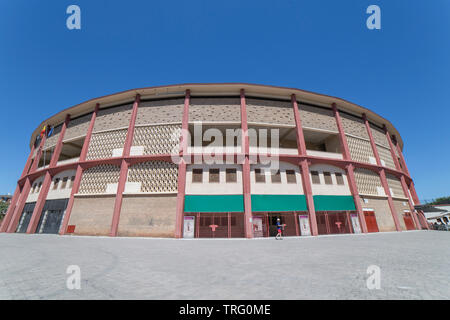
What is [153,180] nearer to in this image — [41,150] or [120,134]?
[120,134]

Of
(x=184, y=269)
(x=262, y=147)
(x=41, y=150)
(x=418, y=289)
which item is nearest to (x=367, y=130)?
(x=262, y=147)

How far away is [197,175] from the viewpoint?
1811 cm

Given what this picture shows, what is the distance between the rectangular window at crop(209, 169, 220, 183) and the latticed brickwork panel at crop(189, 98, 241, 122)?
544cm

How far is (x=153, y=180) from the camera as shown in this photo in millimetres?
18109

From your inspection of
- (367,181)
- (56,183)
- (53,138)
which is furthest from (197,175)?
(53,138)

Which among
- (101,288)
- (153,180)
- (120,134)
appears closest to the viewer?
(101,288)

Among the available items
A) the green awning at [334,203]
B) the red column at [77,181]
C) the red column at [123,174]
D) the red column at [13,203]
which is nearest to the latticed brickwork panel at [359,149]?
the green awning at [334,203]

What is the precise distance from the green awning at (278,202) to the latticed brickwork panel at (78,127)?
70.0ft

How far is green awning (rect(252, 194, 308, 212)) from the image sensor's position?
17.0 m

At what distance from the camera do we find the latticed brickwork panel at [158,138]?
1869cm

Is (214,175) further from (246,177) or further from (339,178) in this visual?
(339,178)

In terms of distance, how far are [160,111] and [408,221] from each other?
33.3m

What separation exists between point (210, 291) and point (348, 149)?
914 inches

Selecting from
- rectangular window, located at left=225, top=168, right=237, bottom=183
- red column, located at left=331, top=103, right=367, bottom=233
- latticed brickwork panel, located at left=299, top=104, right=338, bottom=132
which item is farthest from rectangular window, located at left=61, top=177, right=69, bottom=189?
red column, located at left=331, top=103, right=367, bottom=233
